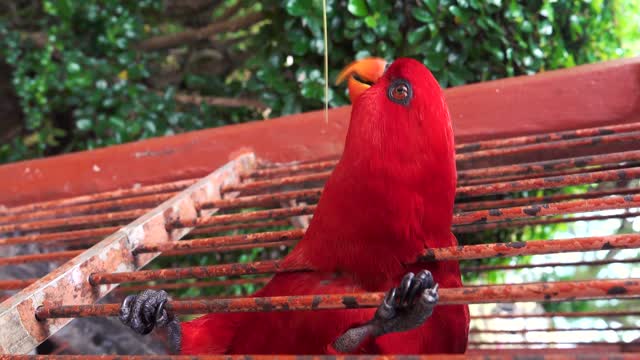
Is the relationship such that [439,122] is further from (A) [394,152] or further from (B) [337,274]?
(B) [337,274]

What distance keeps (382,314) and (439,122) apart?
0.27 meters

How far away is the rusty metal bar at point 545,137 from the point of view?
0.89 meters

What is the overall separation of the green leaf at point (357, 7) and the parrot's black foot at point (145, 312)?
4.47ft

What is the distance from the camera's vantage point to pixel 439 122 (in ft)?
2.16

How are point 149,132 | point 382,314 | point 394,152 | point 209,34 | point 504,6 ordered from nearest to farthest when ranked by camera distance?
point 382,314 < point 394,152 < point 504,6 < point 149,132 < point 209,34

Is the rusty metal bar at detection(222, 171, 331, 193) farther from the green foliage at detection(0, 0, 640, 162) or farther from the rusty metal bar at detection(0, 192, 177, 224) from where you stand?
the green foliage at detection(0, 0, 640, 162)

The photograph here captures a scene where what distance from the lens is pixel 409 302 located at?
50cm

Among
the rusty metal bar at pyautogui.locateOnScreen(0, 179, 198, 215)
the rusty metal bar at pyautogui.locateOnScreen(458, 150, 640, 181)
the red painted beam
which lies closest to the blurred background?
the red painted beam

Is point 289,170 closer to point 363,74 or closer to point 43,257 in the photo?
point 363,74

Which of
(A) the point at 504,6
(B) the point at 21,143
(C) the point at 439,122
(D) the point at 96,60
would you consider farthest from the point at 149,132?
(C) the point at 439,122

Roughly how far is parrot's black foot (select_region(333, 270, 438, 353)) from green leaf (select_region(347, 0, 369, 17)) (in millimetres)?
1409

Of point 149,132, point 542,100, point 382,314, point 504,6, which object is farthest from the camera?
point 149,132

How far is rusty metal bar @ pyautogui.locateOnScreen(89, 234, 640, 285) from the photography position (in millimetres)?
522

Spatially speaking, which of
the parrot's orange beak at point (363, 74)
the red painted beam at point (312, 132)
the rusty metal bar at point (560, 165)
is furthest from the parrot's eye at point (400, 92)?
the red painted beam at point (312, 132)
